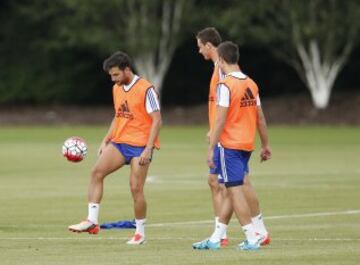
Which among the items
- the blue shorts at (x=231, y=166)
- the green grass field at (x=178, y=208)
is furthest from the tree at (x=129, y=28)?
the blue shorts at (x=231, y=166)

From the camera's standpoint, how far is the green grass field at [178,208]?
13.7 metres

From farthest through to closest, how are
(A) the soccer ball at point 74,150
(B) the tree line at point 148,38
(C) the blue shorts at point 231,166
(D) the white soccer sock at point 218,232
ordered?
(B) the tree line at point 148,38
(A) the soccer ball at point 74,150
(D) the white soccer sock at point 218,232
(C) the blue shorts at point 231,166

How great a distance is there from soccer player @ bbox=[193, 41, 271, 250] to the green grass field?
1.11 ft

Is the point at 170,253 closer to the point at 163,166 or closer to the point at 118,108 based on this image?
the point at 118,108

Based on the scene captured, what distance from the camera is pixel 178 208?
67.3ft

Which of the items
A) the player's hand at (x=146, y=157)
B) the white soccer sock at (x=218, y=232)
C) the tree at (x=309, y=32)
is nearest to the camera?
the white soccer sock at (x=218, y=232)

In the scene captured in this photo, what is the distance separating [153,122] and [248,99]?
56.4 inches

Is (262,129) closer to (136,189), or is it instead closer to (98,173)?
(136,189)

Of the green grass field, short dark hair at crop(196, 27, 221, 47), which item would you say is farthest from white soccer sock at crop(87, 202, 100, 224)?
short dark hair at crop(196, 27, 221, 47)

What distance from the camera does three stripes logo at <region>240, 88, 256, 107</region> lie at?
569 inches

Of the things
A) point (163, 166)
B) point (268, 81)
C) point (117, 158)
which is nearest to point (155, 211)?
point (117, 158)

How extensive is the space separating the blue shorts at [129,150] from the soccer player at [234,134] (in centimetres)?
126

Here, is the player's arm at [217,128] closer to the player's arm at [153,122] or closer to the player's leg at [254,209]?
the player's leg at [254,209]

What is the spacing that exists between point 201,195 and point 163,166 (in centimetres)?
838
